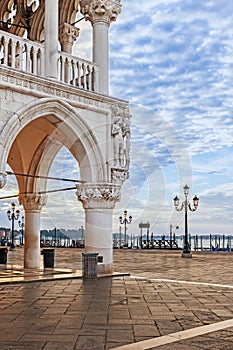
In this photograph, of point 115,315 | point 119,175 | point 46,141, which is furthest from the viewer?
point 46,141

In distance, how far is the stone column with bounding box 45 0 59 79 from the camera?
39.0 feet

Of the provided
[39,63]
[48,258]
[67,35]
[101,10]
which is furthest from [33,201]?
[101,10]

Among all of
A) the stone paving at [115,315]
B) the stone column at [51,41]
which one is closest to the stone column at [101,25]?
the stone column at [51,41]

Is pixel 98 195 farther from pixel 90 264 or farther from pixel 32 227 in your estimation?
pixel 32 227

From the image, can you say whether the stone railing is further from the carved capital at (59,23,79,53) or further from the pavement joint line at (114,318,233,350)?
the pavement joint line at (114,318,233,350)

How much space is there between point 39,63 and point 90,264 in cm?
476

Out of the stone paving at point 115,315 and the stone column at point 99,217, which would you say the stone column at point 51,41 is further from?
the stone paving at point 115,315

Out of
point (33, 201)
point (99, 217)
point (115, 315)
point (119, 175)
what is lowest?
point (115, 315)

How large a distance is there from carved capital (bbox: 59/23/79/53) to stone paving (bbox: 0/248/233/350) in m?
6.75

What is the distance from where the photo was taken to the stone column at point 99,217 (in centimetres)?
1267

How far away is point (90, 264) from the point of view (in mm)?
12336

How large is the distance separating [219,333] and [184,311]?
1607 millimetres

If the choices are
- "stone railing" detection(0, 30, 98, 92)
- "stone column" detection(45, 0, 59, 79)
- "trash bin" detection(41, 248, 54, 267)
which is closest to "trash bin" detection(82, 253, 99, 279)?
"trash bin" detection(41, 248, 54, 267)

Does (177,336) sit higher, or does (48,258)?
(48,258)
